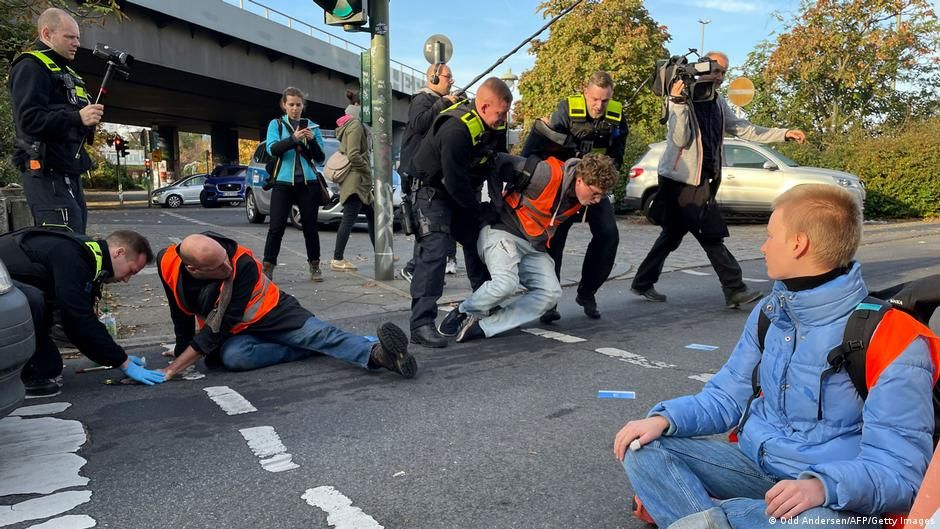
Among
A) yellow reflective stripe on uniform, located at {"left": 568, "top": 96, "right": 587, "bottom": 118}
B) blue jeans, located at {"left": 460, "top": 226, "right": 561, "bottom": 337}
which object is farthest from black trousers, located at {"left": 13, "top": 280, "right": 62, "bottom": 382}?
yellow reflective stripe on uniform, located at {"left": 568, "top": 96, "right": 587, "bottom": 118}

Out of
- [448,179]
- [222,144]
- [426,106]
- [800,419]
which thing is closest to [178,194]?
[222,144]

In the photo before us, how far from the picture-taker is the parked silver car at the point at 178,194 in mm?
29516

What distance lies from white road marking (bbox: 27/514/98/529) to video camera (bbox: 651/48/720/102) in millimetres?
4986

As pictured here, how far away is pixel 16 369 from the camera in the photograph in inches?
117

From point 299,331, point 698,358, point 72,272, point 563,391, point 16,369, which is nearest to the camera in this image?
point 16,369

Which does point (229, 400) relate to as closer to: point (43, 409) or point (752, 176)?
point (43, 409)

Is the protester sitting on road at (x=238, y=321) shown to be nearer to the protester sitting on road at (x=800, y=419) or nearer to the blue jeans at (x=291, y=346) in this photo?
the blue jeans at (x=291, y=346)

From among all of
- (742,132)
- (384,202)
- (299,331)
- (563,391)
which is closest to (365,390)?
(299,331)

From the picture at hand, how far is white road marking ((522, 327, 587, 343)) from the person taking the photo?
5305 millimetres

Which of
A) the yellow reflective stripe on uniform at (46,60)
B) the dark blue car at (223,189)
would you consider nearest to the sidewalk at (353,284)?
the yellow reflective stripe on uniform at (46,60)

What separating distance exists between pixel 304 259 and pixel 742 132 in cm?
553

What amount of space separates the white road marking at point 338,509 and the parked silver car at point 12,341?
123 cm

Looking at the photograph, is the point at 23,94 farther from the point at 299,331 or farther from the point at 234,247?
the point at 299,331

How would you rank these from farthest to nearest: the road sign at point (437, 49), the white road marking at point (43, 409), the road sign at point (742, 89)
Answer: the road sign at point (742, 89) < the road sign at point (437, 49) < the white road marking at point (43, 409)
